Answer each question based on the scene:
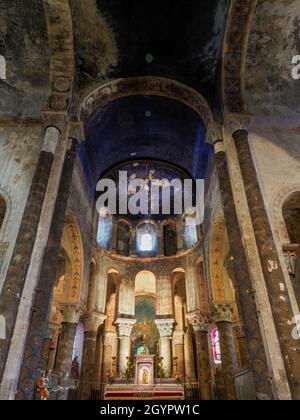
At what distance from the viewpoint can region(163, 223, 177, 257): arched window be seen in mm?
19781

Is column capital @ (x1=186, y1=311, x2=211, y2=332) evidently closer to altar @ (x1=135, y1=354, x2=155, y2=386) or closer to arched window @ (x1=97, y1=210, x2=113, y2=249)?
altar @ (x1=135, y1=354, x2=155, y2=386)

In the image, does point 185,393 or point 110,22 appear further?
point 185,393

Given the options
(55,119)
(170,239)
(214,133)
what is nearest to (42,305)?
(55,119)

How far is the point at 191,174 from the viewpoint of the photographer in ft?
55.5

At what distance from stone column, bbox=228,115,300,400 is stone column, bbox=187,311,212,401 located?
328 inches

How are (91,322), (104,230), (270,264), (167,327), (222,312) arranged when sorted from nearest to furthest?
(270,264), (222,312), (91,322), (167,327), (104,230)

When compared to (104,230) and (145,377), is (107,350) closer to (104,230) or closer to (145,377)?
(145,377)

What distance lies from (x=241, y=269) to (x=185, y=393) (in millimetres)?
10068

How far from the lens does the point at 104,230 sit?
1859cm

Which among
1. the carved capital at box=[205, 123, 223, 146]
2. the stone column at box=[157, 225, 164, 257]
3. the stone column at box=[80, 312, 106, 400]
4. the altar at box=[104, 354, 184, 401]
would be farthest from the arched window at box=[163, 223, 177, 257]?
the carved capital at box=[205, 123, 223, 146]

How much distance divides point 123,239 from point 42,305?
517 inches

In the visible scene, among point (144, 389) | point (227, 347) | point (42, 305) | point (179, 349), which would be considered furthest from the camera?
point (179, 349)
